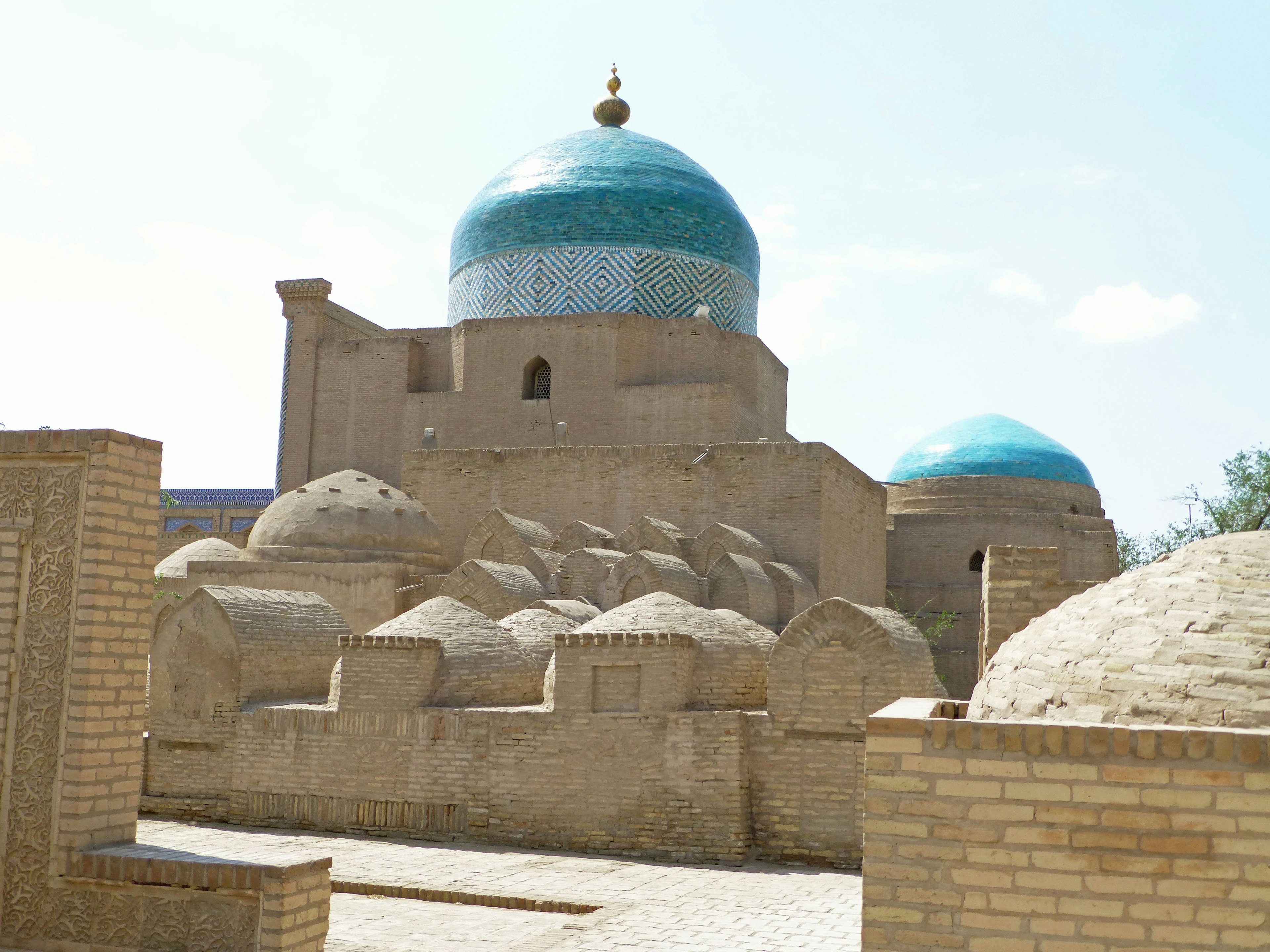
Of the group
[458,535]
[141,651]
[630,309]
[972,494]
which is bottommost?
[141,651]

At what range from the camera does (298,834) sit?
384 inches

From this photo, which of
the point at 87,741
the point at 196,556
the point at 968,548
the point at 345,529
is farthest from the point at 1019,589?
the point at 968,548

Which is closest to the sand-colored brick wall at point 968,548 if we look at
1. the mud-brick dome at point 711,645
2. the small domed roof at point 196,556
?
the mud-brick dome at point 711,645

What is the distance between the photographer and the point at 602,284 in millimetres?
18609

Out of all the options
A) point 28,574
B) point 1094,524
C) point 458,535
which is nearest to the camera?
point 28,574

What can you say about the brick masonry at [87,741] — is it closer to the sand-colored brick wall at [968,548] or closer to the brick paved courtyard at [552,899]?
the brick paved courtyard at [552,899]

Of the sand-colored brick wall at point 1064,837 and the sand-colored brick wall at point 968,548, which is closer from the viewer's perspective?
the sand-colored brick wall at point 1064,837

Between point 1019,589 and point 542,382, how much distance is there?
1208cm

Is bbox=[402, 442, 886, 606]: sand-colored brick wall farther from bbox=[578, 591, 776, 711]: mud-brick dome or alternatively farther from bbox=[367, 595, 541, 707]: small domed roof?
bbox=[367, 595, 541, 707]: small domed roof

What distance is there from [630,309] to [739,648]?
31.5 feet

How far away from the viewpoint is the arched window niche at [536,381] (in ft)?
58.1

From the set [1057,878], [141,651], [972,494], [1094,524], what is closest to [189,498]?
[972,494]

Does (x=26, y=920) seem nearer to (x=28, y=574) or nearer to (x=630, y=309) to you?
(x=28, y=574)

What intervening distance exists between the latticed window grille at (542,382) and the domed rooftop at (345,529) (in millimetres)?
2915
